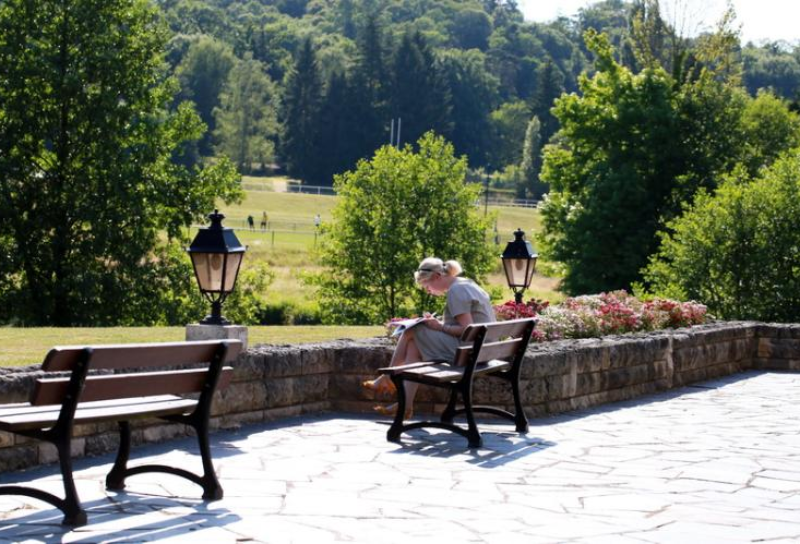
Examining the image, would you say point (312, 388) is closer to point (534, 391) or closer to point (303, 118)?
point (534, 391)

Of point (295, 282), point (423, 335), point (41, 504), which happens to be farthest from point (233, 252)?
point (295, 282)

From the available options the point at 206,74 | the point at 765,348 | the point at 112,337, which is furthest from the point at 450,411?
the point at 206,74

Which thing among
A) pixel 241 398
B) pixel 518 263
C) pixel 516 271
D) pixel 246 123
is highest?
pixel 246 123

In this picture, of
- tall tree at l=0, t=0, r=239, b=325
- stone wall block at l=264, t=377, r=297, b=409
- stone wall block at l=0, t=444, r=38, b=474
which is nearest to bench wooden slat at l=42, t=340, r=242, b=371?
stone wall block at l=0, t=444, r=38, b=474

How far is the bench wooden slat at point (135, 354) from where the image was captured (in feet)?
19.2

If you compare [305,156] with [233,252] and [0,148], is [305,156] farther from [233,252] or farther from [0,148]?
[233,252]

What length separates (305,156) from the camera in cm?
11550

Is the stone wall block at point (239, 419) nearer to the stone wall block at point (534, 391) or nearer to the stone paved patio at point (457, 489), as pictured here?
the stone paved patio at point (457, 489)

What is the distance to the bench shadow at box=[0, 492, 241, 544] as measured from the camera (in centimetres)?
562

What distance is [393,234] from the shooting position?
43.9m

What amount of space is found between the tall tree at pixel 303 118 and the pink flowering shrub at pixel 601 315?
10047cm

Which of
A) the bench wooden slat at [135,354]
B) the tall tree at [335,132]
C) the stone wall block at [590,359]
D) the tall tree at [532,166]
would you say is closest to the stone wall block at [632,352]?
the stone wall block at [590,359]

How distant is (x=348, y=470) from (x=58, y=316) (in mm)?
23463

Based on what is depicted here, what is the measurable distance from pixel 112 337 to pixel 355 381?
14.6ft
